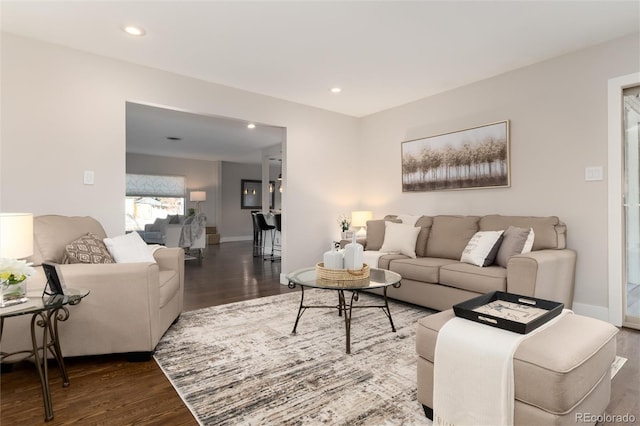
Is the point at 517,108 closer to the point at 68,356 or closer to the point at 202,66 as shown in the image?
the point at 202,66

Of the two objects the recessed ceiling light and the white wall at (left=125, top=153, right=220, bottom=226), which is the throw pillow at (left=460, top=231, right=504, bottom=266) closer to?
the recessed ceiling light

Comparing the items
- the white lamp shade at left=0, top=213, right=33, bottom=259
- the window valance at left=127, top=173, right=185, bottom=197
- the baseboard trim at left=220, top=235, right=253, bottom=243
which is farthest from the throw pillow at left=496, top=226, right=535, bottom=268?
the window valance at left=127, top=173, right=185, bottom=197

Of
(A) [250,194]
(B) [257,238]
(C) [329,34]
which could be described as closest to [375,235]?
(C) [329,34]

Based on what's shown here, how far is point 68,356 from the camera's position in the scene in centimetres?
221

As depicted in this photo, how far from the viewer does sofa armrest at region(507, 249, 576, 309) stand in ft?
8.55

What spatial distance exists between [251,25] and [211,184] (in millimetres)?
8165

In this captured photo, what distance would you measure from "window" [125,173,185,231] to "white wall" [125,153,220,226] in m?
0.16

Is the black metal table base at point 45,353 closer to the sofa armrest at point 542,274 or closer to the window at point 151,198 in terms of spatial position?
the sofa armrest at point 542,274

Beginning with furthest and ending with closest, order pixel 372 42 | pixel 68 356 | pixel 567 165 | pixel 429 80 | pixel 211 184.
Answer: pixel 211 184, pixel 429 80, pixel 567 165, pixel 372 42, pixel 68 356

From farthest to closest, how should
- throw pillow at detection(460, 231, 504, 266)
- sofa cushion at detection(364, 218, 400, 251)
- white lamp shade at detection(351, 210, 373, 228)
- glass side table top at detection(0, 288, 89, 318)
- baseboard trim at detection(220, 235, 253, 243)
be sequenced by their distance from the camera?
baseboard trim at detection(220, 235, 253, 243), white lamp shade at detection(351, 210, 373, 228), sofa cushion at detection(364, 218, 400, 251), throw pillow at detection(460, 231, 504, 266), glass side table top at detection(0, 288, 89, 318)

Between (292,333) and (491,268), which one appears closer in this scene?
(292,333)

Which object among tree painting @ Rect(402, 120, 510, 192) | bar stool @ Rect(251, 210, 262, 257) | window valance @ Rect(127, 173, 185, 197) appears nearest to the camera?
tree painting @ Rect(402, 120, 510, 192)

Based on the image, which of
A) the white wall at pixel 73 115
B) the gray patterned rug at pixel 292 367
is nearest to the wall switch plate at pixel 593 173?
the gray patterned rug at pixel 292 367

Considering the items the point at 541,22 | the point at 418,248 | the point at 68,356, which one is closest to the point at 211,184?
the point at 418,248
